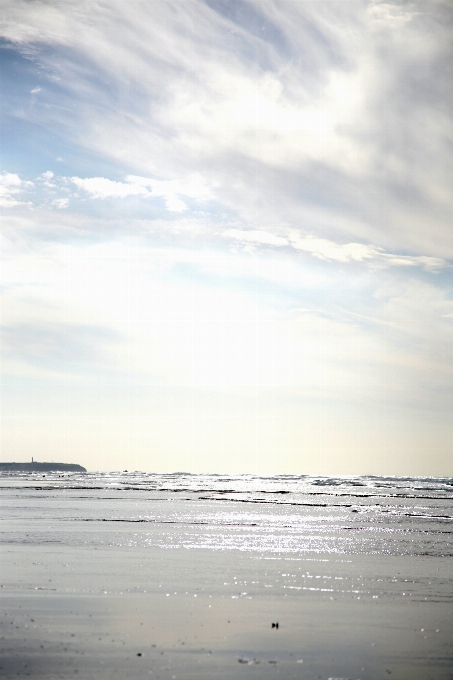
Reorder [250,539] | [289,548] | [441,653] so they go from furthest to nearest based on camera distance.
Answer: [250,539] → [289,548] → [441,653]

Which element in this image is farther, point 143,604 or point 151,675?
point 143,604

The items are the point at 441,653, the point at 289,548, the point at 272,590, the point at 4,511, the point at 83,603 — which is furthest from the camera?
the point at 4,511

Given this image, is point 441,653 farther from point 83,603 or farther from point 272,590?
point 83,603

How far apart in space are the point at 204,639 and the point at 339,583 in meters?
7.11

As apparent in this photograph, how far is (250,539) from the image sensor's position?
90.0 feet

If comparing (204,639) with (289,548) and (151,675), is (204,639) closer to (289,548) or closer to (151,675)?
(151,675)

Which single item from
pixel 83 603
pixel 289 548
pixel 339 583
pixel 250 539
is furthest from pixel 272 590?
pixel 250 539

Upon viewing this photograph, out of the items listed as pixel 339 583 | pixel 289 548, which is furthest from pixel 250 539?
pixel 339 583

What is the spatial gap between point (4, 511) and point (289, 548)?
75.9 ft

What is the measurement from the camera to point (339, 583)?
57.7 feet

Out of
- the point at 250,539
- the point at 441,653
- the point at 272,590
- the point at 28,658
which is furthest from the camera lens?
the point at 250,539

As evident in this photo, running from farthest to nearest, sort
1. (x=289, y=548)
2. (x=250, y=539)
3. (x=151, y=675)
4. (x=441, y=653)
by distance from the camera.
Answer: (x=250, y=539)
(x=289, y=548)
(x=441, y=653)
(x=151, y=675)

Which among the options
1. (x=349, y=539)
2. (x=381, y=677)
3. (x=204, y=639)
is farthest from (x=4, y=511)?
(x=381, y=677)

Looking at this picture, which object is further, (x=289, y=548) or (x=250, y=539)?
(x=250, y=539)
